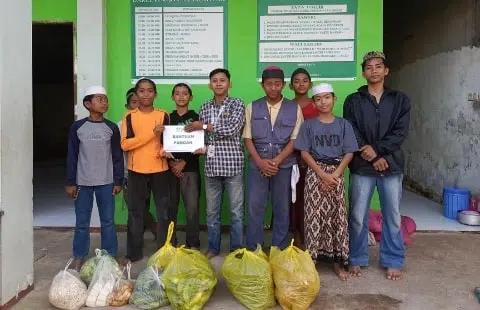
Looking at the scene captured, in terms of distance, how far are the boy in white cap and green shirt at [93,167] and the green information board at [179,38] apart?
4.34 feet

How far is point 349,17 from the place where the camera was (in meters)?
5.23

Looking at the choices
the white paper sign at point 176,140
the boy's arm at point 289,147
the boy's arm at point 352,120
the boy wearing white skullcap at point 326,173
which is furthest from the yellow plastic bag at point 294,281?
the white paper sign at point 176,140

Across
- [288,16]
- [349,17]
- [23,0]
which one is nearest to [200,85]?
[288,16]

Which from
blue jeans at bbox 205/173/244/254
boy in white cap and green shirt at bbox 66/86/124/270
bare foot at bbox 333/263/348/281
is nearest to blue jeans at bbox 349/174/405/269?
bare foot at bbox 333/263/348/281

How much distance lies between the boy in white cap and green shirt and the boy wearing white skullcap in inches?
65.2

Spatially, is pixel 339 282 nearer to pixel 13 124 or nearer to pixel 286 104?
pixel 286 104

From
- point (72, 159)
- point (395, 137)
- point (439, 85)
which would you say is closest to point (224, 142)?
point (72, 159)

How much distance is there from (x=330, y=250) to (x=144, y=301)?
1.59 meters

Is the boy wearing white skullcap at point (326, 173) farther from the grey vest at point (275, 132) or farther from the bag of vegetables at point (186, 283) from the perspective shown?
the bag of vegetables at point (186, 283)

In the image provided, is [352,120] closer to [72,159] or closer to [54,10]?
[72,159]

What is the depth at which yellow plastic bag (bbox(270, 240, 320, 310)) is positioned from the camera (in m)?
3.23

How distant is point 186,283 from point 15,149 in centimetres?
159

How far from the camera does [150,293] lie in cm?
331

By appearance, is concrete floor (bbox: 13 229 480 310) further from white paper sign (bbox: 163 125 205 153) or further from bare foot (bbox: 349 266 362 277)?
white paper sign (bbox: 163 125 205 153)
